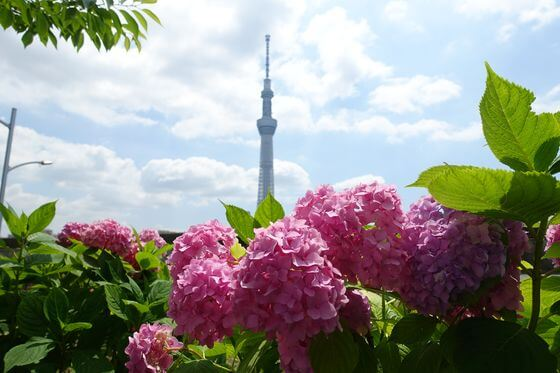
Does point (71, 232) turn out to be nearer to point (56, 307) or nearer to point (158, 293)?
point (56, 307)

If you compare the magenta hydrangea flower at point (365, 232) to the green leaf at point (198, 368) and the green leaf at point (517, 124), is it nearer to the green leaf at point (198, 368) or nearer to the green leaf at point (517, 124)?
the green leaf at point (517, 124)

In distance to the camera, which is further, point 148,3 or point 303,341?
point 148,3

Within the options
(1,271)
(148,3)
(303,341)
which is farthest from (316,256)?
(148,3)

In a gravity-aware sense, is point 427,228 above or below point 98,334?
above

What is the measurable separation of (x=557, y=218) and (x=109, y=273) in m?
2.72

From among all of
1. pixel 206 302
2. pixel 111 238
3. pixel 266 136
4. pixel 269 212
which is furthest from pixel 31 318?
Answer: pixel 266 136

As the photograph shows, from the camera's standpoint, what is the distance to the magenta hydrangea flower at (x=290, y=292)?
92 cm

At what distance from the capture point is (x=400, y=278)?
3.51ft

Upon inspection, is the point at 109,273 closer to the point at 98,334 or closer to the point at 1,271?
the point at 98,334

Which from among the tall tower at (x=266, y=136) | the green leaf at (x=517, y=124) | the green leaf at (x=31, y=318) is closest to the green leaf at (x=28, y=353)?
the green leaf at (x=31, y=318)

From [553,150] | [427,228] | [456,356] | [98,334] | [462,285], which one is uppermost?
[553,150]

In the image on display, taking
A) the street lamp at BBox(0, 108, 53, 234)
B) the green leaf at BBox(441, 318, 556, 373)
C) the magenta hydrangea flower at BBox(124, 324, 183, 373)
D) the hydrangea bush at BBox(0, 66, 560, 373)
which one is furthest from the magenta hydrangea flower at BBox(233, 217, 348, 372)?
the street lamp at BBox(0, 108, 53, 234)

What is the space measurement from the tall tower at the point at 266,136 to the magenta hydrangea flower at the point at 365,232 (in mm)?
67242

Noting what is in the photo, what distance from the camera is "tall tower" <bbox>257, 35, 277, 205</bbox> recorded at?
2838 inches
